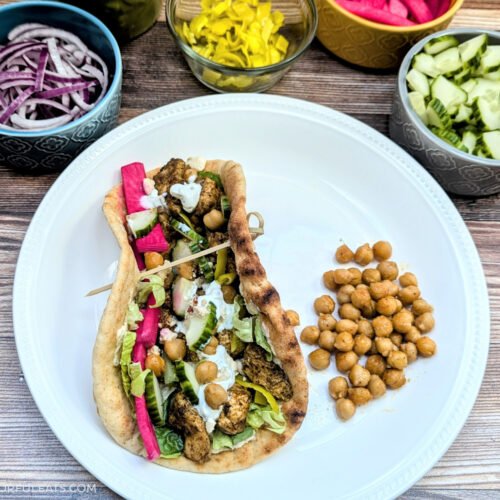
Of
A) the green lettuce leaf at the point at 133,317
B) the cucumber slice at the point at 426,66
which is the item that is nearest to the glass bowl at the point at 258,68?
the cucumber slice at the point at 426,66

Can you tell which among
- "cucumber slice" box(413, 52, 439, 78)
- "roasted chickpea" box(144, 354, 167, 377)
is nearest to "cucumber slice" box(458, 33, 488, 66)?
"cucumber slice" box(413, 52, 439, 78)

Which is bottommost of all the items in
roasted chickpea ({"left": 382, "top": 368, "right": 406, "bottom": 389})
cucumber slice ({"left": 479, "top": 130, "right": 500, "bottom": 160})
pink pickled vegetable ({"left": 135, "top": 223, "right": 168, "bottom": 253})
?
roasted chickpea ({"left": 382, "top": 368, "right": 406, "bottom": 389})

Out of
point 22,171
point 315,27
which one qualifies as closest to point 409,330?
point 315,27

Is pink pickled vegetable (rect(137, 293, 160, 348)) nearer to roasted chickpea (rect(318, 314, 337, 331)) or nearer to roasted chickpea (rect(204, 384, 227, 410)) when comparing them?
roasted chickpea (rect(204, 384, 227, 410))

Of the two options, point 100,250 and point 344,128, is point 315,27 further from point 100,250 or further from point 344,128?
point 100,250

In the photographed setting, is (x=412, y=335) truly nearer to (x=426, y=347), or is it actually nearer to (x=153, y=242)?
(x=426, y=347)

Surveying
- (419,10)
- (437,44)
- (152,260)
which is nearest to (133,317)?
(152,260)
